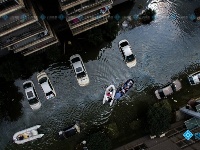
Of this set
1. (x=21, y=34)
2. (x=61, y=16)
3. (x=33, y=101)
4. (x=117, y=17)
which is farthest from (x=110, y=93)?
(x=21, y=34)

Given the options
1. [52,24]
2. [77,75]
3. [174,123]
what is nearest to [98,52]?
[77,75]

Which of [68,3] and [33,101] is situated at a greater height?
[68,3]

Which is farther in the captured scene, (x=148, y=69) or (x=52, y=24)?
(x=148, y=69)

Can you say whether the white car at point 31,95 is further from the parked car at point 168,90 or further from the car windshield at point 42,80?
the parked car at point 168,90

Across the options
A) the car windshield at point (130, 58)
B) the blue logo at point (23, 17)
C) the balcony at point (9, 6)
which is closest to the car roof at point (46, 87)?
the car windshield at point (130, 58)

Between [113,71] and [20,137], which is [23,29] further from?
[20,137]

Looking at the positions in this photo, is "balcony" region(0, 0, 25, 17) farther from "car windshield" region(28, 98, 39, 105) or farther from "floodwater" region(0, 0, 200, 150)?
"car windshield" region(28, 98, 39, 105)

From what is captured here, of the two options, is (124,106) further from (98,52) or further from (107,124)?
(98,52)

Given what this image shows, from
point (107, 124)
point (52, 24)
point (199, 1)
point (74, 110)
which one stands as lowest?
point (107, 124)

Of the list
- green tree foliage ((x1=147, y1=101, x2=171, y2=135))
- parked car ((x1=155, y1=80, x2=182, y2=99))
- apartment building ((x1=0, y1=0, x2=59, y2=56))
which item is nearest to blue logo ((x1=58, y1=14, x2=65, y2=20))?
apartment building ((x1=0, y1=0, x2=59, y2=56))
